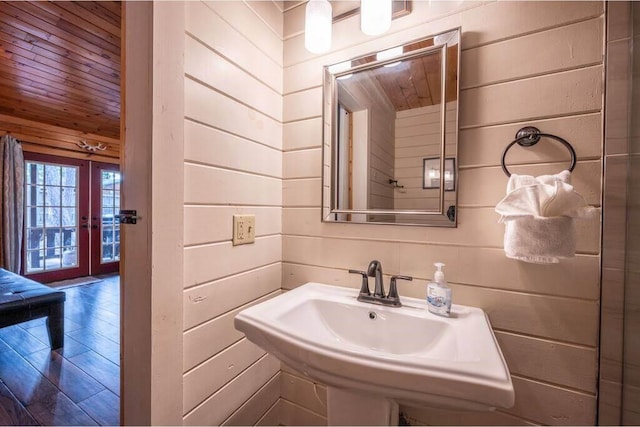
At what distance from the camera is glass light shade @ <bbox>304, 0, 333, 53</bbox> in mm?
918

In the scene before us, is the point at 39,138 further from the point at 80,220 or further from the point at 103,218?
the point at 103,218

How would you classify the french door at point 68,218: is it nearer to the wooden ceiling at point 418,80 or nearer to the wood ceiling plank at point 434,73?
the wooden ceiling at point 418,80

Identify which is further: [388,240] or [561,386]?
[388,240]

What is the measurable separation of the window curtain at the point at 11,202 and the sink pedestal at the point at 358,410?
15.1ft

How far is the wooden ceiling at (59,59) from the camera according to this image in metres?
1.61

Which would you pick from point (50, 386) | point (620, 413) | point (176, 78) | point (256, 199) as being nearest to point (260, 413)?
point (256, 199)

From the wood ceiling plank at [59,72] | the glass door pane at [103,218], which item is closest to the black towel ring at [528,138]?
the wood ceiling plank at [59,72]

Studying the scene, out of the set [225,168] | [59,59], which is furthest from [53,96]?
[225,168]

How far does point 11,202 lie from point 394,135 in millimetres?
4734

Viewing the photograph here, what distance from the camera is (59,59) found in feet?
6.82

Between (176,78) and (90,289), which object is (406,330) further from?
(90,289)

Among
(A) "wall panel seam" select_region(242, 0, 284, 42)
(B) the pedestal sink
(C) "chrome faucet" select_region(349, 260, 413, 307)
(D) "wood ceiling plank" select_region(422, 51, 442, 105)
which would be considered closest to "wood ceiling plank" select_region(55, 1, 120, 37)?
(A) "wall panel seam" select_region(242, 0, 284, 42)

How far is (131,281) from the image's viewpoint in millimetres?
704

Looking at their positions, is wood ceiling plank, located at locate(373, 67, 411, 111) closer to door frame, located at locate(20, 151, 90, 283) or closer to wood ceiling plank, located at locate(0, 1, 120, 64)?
wood ceiling plank, located at locate(0, 1, 120, 64)
